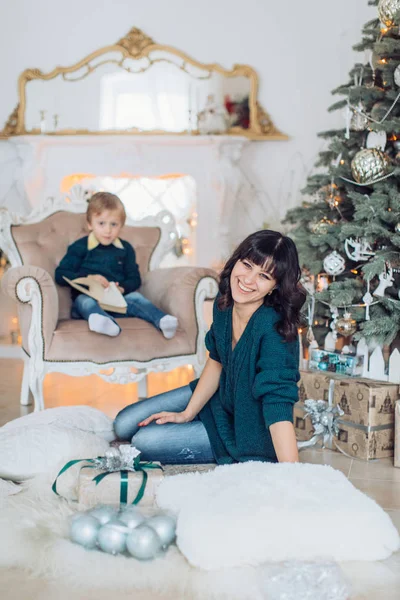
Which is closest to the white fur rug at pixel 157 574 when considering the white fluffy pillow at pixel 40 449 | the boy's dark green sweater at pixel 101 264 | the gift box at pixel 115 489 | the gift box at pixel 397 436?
the gift box at pixel 115 489

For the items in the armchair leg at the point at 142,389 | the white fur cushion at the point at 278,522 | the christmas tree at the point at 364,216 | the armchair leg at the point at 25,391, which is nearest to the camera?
the white fur cushion at the point at 278,522

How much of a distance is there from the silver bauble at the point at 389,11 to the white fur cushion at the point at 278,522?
81.0 inches

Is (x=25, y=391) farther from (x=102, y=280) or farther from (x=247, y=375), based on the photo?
(x=247, y=375)

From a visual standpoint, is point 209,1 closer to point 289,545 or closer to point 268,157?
point 268,157

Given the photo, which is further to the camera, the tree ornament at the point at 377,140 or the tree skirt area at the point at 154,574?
the tree ornament at the point at 377,140

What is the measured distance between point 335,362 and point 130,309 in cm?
106

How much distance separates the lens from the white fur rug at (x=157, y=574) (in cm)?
158

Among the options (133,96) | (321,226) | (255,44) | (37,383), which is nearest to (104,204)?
(37,383)

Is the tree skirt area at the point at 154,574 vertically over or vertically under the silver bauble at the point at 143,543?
under

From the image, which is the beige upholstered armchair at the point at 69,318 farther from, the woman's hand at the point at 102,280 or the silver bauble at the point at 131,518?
the silver bauble at the point at 131,518

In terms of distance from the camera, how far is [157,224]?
13.8ft

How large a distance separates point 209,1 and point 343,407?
4.04 m

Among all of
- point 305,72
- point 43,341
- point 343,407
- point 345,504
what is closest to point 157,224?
point 43,341

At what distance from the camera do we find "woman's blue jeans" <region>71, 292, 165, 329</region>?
3432 millimetres
